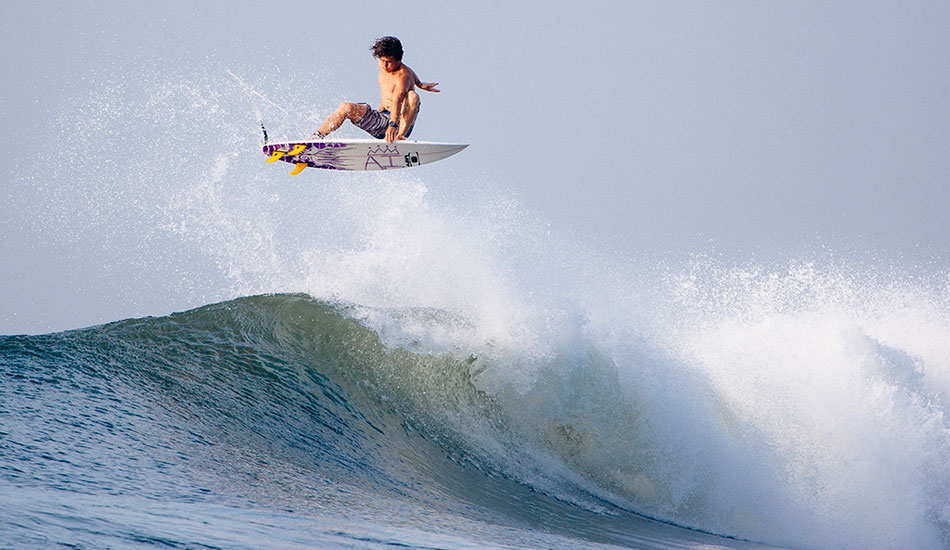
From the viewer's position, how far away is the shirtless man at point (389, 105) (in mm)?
7738

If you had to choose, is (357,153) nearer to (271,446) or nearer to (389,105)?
(389,105)

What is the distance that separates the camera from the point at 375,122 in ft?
26.9

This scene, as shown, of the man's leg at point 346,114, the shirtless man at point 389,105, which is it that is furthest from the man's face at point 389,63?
the man's leg at point 346,114

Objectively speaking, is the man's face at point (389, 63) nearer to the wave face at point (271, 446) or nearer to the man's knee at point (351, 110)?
the man's knee at point (351, 110)

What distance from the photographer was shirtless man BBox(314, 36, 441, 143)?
7738mm

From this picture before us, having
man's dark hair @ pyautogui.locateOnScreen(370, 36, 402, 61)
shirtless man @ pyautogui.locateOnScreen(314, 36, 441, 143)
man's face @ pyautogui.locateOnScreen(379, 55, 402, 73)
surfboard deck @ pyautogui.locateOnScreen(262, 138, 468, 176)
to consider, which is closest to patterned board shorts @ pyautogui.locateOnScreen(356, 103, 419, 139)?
shirtless man @ pyautogui.locateOnScreen(314, 36, 441, 143)

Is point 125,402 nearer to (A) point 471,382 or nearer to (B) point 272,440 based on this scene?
(B) point 272,440

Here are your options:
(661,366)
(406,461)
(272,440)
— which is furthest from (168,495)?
(661,366)

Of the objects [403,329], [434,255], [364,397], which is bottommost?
[364,397]

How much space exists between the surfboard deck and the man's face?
33.2 inches

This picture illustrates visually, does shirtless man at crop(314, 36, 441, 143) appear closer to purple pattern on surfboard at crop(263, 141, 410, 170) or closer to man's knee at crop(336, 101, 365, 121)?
man's knee at crop(336, 101, 365, 121)

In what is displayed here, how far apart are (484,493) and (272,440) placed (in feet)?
5.49

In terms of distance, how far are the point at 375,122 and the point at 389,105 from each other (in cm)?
27

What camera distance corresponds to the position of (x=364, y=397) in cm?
744
